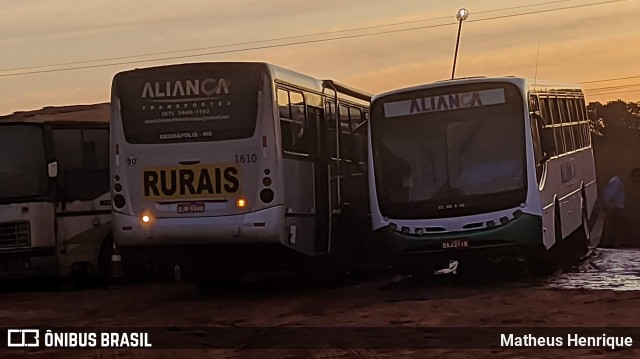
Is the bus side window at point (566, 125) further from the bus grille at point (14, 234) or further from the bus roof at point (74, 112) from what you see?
the bus roof at point (74, 112)

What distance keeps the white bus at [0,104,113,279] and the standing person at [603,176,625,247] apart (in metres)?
12.6

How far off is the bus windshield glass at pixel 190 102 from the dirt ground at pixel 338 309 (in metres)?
2.38

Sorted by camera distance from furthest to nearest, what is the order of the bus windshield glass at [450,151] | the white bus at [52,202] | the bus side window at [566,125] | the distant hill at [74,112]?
the distant hill at [74,112] → the bus side window at [566,125] → the white bus at [52,202] → the bus windshield glass at [450,151]

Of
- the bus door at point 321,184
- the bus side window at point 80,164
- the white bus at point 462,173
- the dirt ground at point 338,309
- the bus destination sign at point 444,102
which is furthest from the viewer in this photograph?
the bus side window at point 80,164

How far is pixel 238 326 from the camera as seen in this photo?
12.6 metres

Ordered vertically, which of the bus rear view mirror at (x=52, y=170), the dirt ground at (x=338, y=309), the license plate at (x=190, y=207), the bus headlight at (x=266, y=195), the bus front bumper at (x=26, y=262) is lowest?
the dirt ground at (x=338, y=309)

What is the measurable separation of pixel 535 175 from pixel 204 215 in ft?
15.4

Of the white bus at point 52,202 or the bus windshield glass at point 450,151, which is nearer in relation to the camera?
the bus windshield glass at point 450,151

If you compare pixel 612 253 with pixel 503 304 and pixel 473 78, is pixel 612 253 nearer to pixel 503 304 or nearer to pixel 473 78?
pixel 473 78

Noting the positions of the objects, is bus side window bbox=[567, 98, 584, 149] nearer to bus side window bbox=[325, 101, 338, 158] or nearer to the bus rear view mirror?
bus side window bbox=[325, 101, 338, 158]

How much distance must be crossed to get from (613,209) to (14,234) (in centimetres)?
1472

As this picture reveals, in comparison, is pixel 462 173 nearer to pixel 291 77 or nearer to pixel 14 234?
pixel 291 77

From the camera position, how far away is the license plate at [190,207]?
15.2m

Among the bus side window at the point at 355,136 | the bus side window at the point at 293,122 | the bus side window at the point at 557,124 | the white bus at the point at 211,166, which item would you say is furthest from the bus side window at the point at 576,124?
the white bus at the point at 211,166
